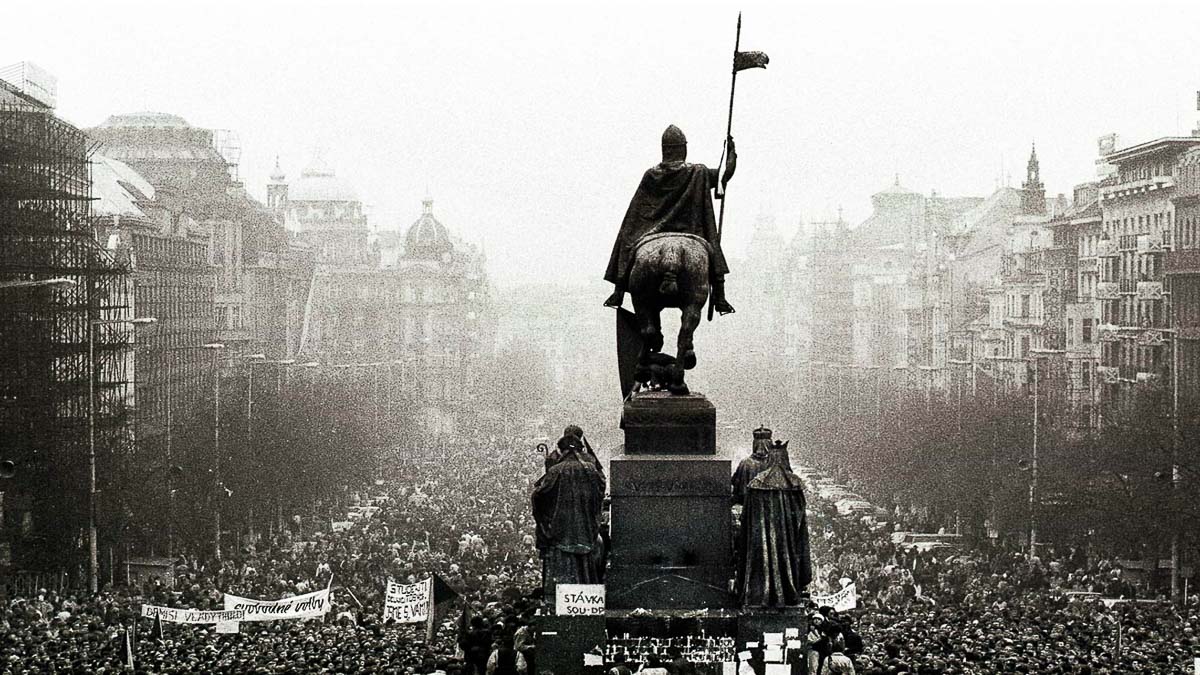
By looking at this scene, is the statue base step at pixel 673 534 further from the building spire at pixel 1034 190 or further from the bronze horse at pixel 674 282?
the building spire at pixel 1034 190

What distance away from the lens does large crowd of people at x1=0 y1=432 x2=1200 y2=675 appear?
90.1 feet

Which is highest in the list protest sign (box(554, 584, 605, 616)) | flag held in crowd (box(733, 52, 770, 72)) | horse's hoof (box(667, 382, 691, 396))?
flag held in crowd (box(733, 52, 770, 72))

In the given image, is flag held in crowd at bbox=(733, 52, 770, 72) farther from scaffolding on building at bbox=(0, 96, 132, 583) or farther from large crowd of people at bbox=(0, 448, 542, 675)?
scaffolding on building at bbox=(0, 96, 132, 583)

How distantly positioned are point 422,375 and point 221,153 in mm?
34981

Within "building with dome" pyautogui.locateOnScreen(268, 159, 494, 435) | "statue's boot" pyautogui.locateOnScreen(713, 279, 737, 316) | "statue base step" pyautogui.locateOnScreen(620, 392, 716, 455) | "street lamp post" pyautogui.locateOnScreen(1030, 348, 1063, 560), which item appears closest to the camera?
"statue base step" pyautogui.locateOnScreen(620, 392, 716, 455)

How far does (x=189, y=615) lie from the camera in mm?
35031

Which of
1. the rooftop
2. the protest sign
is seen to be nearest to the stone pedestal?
the protest sign

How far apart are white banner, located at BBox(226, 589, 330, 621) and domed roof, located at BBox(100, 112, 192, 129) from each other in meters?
57.3

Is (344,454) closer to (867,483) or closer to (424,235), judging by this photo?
(867,483)

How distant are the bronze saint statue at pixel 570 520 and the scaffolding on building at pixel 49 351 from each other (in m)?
35.3

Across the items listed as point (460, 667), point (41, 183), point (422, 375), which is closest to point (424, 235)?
point (422, 375)

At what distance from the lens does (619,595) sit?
2159 cm

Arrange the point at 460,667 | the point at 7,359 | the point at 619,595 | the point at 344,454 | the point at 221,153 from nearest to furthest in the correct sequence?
1. the point at 619,595
2. the point at 460,667
3. the point at 7,359
4. the point at 344,454
5. the point at 221,153

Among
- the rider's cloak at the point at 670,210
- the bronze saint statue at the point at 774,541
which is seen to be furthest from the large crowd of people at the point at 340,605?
the rider's cloak at the point at 670,210
